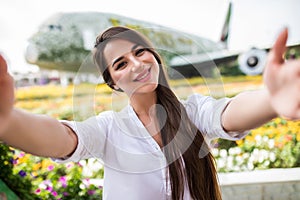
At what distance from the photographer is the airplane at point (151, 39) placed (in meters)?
0.86

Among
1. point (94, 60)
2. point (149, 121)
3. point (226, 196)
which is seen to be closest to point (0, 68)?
point (94, 60)

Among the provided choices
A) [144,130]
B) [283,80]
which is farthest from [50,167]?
[283,80]

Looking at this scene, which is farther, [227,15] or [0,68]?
[227,15]

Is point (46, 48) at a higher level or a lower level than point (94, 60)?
lower

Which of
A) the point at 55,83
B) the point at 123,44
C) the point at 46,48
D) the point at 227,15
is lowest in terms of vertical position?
the point at 55,83

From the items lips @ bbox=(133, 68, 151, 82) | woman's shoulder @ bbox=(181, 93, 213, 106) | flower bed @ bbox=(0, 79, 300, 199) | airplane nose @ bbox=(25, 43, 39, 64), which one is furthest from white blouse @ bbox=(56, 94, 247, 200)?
airplane nose @ bbox=(25, 43, 39, 64)

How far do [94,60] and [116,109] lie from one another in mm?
128

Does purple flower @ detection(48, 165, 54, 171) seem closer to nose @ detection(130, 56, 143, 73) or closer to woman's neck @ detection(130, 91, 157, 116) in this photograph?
woman's neck @ detection(130, 91, 157, 116)

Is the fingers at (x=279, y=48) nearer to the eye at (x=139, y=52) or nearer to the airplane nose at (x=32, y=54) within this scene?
the eye at (x=139, y=52)

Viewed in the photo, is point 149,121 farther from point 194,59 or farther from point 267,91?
point 267,91

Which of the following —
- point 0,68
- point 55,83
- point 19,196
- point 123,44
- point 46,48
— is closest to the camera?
point 0,68

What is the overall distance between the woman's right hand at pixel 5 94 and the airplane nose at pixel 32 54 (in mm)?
3001

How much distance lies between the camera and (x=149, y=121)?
2.94 ft

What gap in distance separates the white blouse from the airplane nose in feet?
9.16
